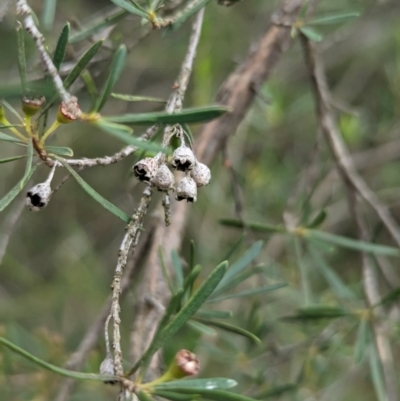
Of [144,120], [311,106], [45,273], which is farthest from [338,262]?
[144,120]

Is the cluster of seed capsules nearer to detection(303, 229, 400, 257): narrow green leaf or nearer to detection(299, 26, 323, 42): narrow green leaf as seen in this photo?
detection(299, 26, 323, 42): narrow green leaf

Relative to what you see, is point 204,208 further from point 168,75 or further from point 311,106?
point 168,75

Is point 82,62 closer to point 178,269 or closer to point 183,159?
point 183,159

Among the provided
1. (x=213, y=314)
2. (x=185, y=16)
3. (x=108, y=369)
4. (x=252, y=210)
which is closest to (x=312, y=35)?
(x=185, y=16)

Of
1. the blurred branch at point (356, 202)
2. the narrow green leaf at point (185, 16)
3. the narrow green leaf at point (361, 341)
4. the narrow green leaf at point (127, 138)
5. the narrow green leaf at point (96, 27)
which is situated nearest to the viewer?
the narrow green leaf at point (127, 138)

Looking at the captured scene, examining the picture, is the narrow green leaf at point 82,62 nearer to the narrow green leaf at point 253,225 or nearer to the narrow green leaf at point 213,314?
the narrow green leaf at point 213,314

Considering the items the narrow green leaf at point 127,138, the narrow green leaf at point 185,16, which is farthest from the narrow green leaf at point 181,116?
the narrow green leaf at point 185,16

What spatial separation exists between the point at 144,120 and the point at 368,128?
1379 mm

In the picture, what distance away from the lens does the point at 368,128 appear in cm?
165

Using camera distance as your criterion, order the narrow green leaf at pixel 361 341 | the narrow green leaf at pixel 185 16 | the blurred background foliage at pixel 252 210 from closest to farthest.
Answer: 1. the narrow green leaf at pixel 185 16
2. the narrow green leaf at pixel 361 341
3. the blurred background foliage at pixel 252 210

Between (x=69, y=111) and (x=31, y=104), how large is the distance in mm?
37

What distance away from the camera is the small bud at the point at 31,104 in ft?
1.36

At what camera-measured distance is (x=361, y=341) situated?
80 cm

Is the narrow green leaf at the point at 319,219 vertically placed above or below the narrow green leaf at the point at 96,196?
above
